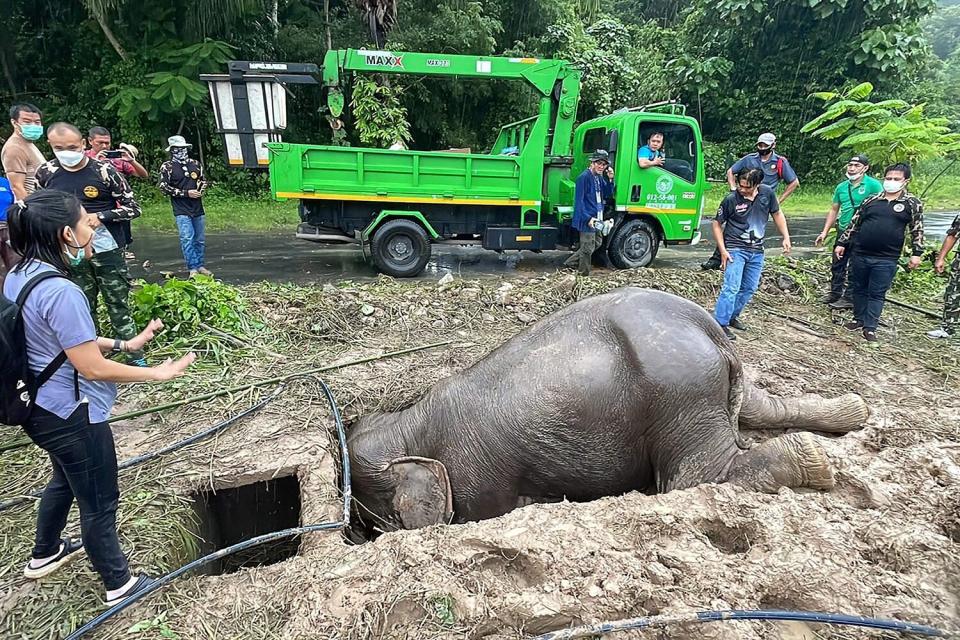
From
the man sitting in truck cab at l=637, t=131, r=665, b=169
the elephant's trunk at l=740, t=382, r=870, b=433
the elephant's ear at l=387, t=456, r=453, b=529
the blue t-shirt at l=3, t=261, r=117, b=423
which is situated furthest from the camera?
the man sitting in truck cab at l=637, t=131, r=665, b=169

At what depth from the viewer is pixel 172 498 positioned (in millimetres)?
3199

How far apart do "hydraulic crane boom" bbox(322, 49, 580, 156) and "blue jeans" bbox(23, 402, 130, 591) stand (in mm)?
7817

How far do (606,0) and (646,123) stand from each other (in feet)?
65.7

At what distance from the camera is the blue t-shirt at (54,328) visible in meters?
2.13

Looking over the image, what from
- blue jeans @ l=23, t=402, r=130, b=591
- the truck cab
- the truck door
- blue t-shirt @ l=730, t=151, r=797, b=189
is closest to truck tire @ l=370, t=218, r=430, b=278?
the truck cab

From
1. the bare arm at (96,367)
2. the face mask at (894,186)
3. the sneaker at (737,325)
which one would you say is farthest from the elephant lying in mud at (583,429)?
the face mask at (894,186)

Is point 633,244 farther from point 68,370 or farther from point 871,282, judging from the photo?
point 68,370

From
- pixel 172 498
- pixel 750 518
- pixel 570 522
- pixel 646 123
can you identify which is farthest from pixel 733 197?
pixel 172 498

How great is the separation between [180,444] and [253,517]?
2.26ft

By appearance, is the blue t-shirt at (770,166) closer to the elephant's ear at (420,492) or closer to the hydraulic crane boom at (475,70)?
the hydraulic crane boom at (475,70)

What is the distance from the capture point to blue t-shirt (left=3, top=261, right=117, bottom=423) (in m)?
2.13

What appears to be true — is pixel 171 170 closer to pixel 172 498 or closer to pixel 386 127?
pixel 172 498

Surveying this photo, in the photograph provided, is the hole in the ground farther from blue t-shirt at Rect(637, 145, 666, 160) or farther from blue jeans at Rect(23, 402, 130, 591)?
blue t-shirt at Rect(637, 145, 666, 160)

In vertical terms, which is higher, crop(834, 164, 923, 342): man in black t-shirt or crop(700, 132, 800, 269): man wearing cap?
crop(700, 132, 800, 269): man wearing cap
